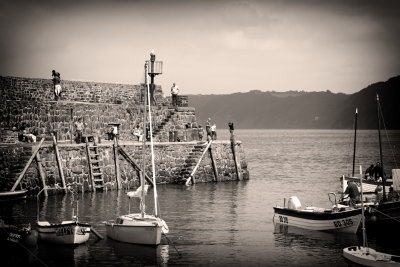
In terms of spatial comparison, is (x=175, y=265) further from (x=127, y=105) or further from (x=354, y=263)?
(x=127, y=105)

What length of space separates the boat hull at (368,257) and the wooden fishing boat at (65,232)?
10.4 meters

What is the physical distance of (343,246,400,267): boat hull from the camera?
24.6 meters

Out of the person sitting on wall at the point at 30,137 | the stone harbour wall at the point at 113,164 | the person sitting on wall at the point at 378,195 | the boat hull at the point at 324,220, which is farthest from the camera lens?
the person sitting on wall at the point at 30,137

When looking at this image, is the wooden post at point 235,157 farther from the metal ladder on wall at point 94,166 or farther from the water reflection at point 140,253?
the water reflection at point 140,253

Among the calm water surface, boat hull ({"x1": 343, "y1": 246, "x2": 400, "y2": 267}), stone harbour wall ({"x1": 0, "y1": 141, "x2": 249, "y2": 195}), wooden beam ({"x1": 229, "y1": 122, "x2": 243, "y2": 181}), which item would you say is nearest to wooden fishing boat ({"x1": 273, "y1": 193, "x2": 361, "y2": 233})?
the calm water surface

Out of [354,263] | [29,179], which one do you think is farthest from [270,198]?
[354,263]

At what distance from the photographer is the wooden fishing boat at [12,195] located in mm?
36594

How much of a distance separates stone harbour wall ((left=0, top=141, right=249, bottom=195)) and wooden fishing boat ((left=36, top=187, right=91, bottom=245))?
1080cm

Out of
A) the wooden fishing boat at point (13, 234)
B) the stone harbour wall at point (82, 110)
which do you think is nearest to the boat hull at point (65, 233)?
the wooden fishing boat at point (13, 234)

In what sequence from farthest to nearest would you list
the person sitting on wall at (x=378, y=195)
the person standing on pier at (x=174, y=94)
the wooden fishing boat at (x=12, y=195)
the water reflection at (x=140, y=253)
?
the person standing on pier at (x=174, y=94)
the wooden fishing boat at (x=12, y=195)
the person sitting on wall at (x=378, y=195)
the water reflection at (x=140, y=253)

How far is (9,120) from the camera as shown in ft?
143

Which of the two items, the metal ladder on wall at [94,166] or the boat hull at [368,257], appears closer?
the boat hull at [368,257]

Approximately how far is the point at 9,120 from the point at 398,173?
23669 millimetres

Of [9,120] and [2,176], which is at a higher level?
[9,120]
